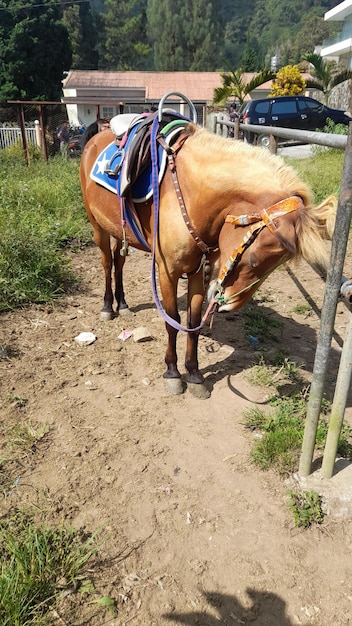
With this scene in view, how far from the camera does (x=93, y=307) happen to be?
177 inches

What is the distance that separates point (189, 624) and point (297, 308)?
10.9 ft

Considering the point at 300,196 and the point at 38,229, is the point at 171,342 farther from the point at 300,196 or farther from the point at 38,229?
the point at 38,229

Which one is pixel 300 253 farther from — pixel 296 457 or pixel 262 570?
pixel 262 570

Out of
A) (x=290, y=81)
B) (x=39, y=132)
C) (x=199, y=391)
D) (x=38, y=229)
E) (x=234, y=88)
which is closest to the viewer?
(x=199, y=391)

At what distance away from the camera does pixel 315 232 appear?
1.99 metres

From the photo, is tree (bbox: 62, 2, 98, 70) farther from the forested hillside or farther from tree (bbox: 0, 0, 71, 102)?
tree (bbox: 0, 0, 71, 102)

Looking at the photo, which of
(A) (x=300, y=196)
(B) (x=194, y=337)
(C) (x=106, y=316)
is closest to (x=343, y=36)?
(C) (x=106, y=316)

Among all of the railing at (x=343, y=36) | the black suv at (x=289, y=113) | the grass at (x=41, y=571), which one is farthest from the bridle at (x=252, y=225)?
the railing at (x=343, y=36)

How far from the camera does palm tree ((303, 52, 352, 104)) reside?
20469 millimetres

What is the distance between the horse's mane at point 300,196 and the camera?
199 cm

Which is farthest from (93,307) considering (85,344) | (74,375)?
(74,375)

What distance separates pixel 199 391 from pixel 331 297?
1.47 metres

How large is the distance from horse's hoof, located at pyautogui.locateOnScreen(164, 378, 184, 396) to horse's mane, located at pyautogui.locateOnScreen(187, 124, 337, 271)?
4.70 ft

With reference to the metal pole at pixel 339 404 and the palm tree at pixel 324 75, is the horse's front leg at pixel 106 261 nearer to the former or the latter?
the metal pole at pixel 339 404
